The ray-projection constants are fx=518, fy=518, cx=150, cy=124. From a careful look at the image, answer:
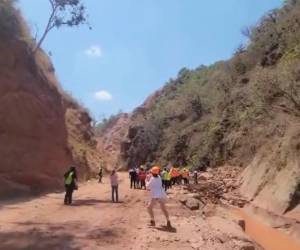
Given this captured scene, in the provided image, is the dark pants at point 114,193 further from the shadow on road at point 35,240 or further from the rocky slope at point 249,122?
the shadow on road at point 35,240

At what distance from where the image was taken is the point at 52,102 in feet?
113

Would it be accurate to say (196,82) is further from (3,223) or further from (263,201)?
(3,223)

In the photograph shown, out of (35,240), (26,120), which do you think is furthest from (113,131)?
(35,240)

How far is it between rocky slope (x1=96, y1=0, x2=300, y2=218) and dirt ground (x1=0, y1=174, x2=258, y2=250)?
21.2ft

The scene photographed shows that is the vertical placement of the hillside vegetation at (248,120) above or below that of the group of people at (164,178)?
above

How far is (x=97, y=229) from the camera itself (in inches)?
570

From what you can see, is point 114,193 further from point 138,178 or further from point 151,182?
point 151,182

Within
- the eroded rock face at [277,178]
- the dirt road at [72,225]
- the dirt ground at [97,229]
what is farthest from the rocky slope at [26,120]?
the eroded rock face at [277,178]

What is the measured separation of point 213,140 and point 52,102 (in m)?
22.1

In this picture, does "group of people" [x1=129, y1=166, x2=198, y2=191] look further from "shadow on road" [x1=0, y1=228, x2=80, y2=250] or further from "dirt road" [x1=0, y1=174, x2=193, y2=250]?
"shadow on road" [x1=0, y1=228, x2=80, y2=250]

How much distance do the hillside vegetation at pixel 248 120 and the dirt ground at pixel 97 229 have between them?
22.7 feet

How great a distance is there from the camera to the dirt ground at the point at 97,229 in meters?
12.4

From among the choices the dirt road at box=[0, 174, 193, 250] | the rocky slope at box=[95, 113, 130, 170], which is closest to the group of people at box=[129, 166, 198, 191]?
the dirt road at box=[0, 174, 193, 250]

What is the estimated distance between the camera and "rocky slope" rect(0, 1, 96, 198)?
88.2ft
